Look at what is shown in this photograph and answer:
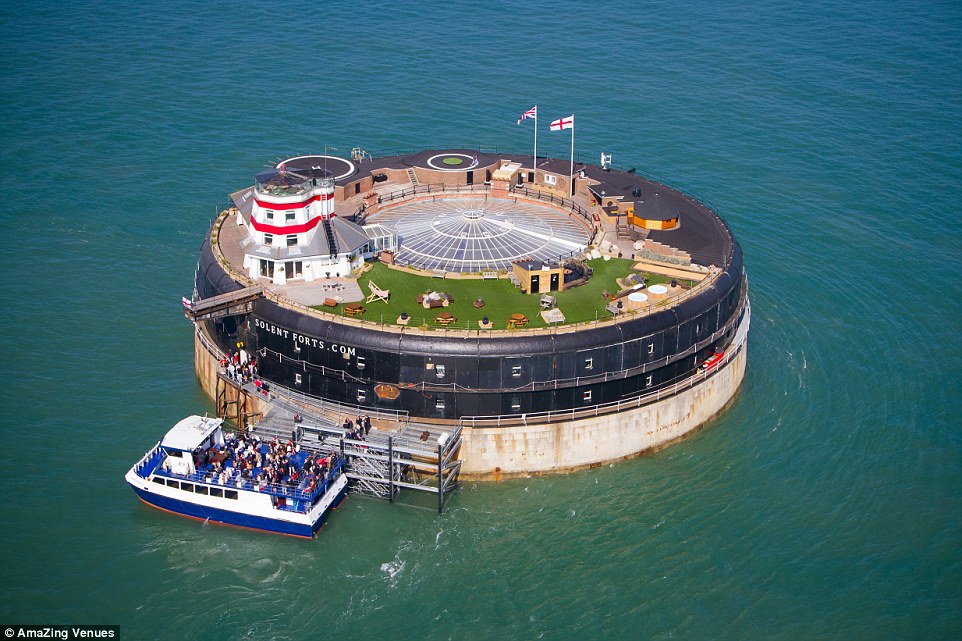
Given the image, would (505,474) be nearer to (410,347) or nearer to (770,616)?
(410,347)

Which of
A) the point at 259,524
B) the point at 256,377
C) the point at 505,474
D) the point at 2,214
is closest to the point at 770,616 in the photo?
the point at 505,474

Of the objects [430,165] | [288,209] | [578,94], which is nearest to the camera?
[288,209]

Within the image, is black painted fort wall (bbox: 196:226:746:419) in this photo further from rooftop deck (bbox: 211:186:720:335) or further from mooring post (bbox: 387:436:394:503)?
mooring post (bbox: 387:436:394:503)

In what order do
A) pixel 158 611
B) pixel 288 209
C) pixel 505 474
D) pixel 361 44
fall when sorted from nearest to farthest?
pixel 158 611 < pixel 505 474 < pixel 288 209 < pixel 361 44

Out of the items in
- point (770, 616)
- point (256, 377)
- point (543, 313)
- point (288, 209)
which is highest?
point (288, 209)

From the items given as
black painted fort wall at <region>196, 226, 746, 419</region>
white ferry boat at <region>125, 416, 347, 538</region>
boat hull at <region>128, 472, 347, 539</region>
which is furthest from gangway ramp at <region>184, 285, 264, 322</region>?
boat hull at <region>128, 472, 347, 539</region>

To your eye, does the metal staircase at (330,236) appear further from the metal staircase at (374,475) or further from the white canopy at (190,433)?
the metal staircase at (374,475)
